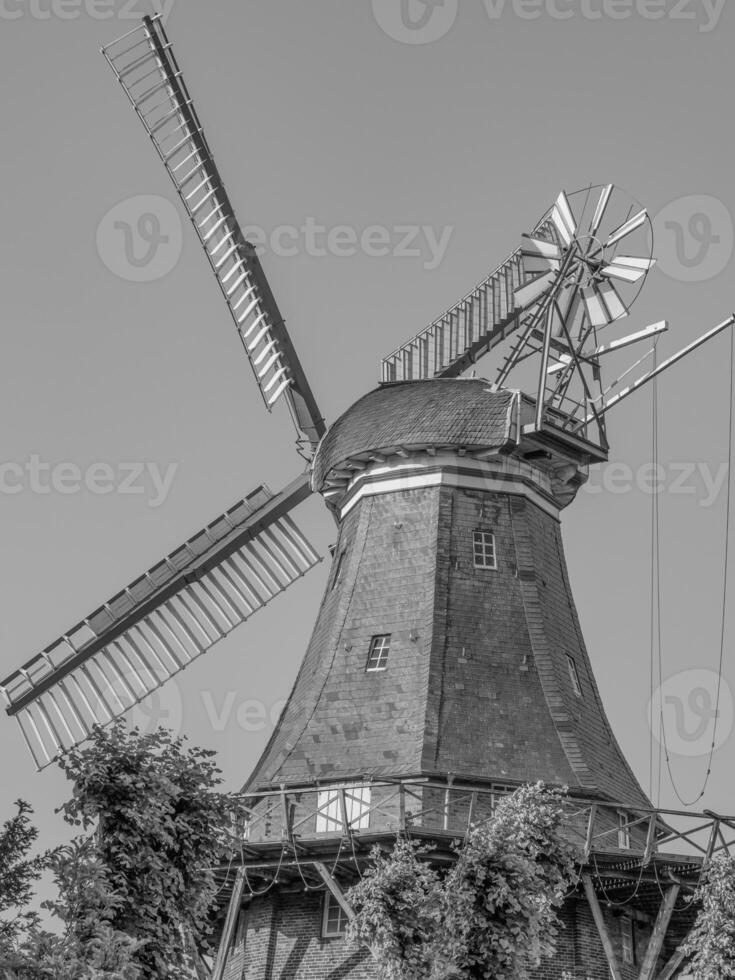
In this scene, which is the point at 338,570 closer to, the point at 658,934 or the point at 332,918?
the point at 332,918

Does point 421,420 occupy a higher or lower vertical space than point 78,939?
higher

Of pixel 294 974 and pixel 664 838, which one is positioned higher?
pixel 664 838

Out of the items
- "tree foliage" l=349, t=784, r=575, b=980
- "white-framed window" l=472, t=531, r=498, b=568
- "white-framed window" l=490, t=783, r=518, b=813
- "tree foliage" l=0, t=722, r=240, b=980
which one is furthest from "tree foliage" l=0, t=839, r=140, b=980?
"white-framed window" l=472, t=531, r=498, b=568

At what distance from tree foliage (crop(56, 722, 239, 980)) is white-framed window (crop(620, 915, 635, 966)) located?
24.8ft

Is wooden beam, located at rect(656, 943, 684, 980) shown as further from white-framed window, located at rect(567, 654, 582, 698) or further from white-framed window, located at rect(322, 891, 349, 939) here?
white-framed window, located at rect(322, 891, 349, 939)

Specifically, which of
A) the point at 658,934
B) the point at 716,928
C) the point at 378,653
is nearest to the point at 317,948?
the point at 378,653

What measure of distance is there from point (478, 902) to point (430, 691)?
15.7ft

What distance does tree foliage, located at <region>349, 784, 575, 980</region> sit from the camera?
893 inches

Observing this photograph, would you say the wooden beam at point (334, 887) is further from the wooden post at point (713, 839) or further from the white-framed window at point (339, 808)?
the wooden post at point (713, 839)

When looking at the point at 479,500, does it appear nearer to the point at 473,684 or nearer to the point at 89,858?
the point at 473,684

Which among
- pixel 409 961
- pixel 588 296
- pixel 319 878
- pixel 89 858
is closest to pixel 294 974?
pixel 319 878

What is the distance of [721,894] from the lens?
945 inches

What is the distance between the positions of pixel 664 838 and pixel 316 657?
264 inches

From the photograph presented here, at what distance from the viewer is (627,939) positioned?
2639 cm
